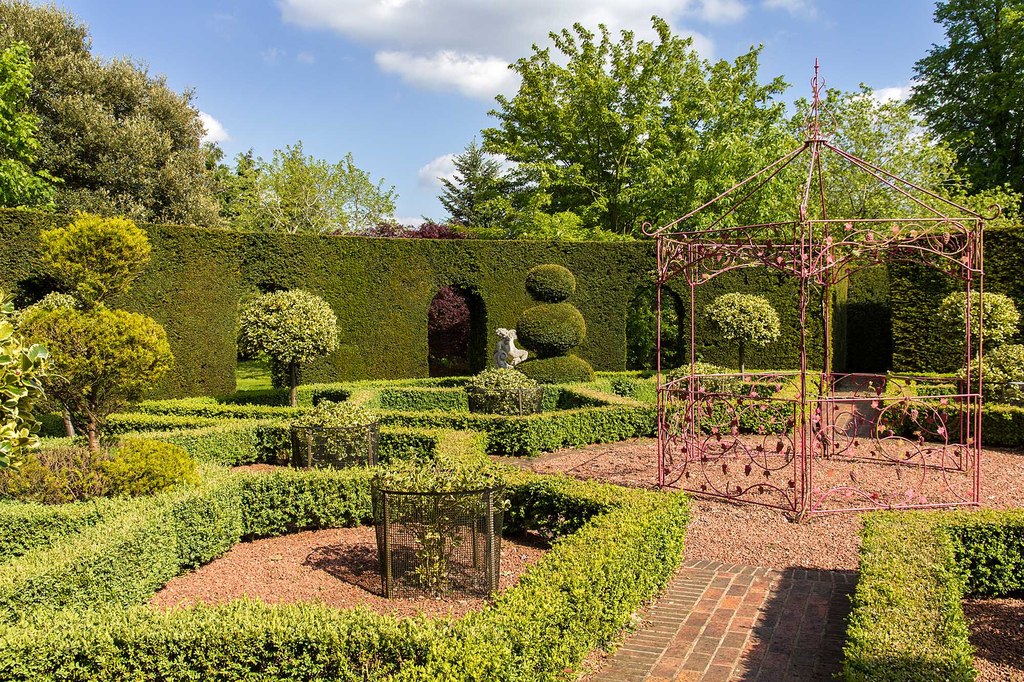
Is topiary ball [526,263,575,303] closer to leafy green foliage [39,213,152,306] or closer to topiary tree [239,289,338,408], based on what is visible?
topiary tree [239,289,338,408]

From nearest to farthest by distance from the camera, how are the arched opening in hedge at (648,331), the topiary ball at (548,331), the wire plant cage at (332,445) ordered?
the wire plant cage at (332,445)
the topiary ball at (548,331)
the arched opening in hedge at (648,331)

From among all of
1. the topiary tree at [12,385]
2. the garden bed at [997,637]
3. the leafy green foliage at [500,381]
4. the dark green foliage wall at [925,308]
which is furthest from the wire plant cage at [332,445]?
the dark green foliage wall at [925,308]

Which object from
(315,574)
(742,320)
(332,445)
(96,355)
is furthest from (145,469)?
(742,320)

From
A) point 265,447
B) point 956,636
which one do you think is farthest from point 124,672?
point 265,447

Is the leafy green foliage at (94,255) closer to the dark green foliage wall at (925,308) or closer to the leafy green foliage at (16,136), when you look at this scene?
the leafy green foliage at (16,136)

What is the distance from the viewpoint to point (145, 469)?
735 centimetres

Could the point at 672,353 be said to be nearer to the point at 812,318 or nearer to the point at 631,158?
Result: the point at 812,318

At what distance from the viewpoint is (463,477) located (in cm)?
638

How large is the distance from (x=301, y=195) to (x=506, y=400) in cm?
1911

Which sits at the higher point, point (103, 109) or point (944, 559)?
point (103, 109)

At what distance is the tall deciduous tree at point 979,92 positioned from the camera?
86.3 ft

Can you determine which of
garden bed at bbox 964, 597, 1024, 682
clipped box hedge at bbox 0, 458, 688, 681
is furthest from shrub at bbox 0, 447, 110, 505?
garden bed at bbox 964, 597, 1024, 682

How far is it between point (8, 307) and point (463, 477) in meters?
3.47

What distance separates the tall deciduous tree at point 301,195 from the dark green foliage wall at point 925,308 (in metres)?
20.6
